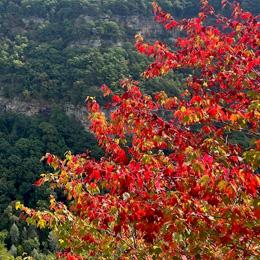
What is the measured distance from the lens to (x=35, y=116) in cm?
9325

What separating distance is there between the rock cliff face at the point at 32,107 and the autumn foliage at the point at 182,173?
79198mm

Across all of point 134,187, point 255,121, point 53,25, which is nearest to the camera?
point 134,187

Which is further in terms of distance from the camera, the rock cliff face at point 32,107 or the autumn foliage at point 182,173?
the rock cliff face at point 32,107

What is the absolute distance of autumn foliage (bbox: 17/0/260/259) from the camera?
8.69 meters

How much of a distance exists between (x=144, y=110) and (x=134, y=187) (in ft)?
7.92

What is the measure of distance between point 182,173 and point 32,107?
87.8 m

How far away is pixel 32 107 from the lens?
313 feet

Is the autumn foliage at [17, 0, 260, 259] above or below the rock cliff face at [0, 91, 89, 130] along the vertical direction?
above

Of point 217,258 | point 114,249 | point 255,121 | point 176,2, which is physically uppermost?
point 255,121

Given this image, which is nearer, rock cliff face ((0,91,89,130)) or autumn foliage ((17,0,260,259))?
autumn foliage ((17,0,260,259))

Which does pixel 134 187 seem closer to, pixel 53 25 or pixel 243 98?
pixel 243 98

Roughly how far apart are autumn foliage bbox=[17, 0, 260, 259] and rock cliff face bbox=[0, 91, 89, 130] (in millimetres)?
79198

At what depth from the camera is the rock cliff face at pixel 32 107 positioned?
93812 millimetres

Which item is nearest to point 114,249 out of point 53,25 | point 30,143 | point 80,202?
point 80,202
